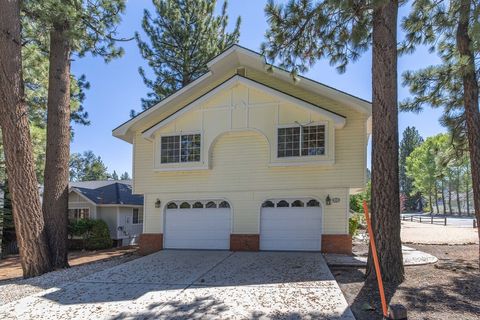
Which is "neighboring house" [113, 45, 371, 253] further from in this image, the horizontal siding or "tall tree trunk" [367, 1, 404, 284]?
"tall tree trunk" [367, 1, 404, 284]

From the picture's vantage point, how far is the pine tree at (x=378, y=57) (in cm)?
796

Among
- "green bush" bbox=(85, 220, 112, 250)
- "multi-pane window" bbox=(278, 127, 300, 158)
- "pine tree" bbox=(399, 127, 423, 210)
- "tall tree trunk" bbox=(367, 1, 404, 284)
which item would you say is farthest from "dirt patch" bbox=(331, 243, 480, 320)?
"pine tree" bbox=(399, 127, 423, 210)

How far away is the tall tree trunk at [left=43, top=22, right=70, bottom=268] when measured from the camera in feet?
36.5

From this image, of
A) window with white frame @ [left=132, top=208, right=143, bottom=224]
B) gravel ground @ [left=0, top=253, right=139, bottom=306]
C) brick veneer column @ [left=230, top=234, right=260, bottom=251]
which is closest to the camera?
gravel ground @ [left=0, top=253, right=139, bottom=306]

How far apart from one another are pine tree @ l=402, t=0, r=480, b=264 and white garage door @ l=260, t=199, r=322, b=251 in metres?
4.82

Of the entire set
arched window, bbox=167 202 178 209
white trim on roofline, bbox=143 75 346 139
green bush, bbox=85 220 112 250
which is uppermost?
white trim on roofline, bbox=143 75 346 139

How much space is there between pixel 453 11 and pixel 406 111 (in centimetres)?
361

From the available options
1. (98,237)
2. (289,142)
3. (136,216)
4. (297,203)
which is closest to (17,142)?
(289,142)

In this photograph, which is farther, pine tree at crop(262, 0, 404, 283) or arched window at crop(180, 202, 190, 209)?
arched window at crop(180, 202, 190, 209)

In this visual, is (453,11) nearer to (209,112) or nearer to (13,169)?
(209,112)

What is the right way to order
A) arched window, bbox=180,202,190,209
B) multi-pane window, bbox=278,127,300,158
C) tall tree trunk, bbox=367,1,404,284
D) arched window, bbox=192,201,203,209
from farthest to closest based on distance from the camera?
arched window, bbox=180,202,190,209 < arched window, bbox=192,201,203,209 < multi-pane window, bbox=278,127,300,158 < tall tree trunk, bbox=367,1,404,284

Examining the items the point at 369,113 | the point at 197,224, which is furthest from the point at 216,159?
the point at 369,113

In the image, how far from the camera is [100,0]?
39.2 ft

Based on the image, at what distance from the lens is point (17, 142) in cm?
972
